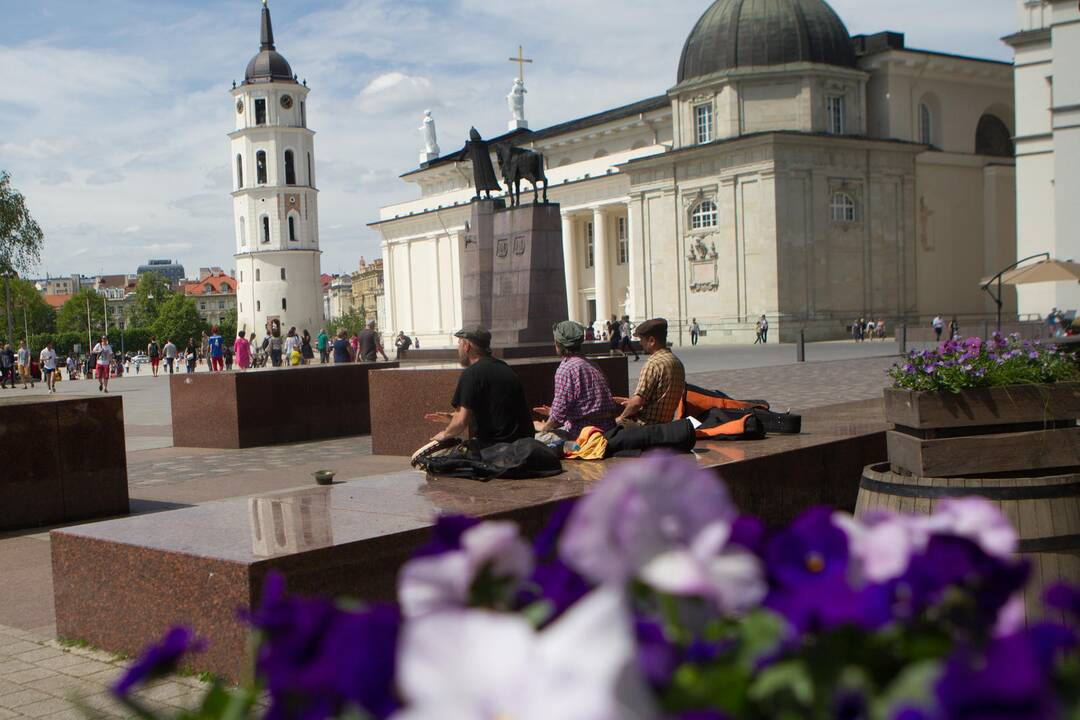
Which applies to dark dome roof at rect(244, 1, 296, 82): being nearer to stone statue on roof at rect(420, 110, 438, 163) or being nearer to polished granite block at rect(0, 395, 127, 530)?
stone statue on roof at rect(420, 110, 438, 163)

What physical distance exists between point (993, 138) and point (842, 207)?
15503mm

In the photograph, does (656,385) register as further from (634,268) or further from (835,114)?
(835,114)

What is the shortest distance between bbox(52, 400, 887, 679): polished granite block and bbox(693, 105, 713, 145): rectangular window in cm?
5139

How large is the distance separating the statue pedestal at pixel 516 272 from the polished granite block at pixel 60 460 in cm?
925

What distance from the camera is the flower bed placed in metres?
0.98

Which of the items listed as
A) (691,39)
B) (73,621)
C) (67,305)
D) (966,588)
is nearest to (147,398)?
(73,621)

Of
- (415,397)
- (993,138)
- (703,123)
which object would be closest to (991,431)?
(415,397)

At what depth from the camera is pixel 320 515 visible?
623 cm

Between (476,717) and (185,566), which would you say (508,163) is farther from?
(476,717)

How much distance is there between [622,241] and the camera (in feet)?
219

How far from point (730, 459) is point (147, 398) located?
26.1 m

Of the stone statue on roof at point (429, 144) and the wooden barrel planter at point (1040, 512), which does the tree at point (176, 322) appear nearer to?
the stone statue on roof at point (429, 144)

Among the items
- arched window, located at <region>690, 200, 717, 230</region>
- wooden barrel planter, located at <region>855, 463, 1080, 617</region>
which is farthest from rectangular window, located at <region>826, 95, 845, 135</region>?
wooden barrel planter, located at <region>855, 463, 1080, 617</region>

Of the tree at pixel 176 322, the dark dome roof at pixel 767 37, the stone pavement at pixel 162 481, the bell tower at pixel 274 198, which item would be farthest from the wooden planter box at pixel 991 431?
the tree at pixel 176 322
